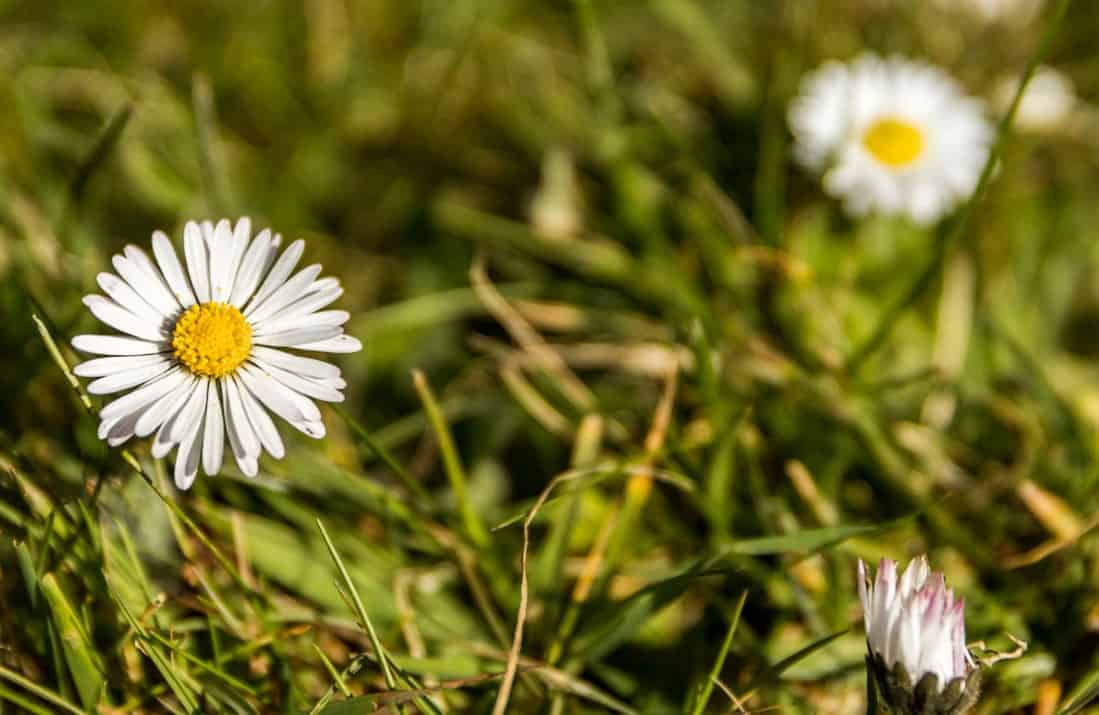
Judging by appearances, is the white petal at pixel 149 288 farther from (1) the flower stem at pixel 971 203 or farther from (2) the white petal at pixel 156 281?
(1) the flower stem at pixel 971 203

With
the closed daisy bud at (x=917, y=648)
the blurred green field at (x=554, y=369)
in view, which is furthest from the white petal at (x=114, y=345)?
the closed daisy bud at (x=917, y=648)

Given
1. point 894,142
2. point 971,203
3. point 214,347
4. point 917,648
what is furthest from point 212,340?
point 894,142

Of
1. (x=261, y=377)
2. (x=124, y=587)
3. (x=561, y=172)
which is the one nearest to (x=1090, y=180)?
(x=561, y=172)

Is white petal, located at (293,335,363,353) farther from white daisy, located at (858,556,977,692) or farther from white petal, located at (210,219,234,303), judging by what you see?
white daisy, located at (858,556,977,692)

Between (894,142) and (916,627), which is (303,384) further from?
(894,142)

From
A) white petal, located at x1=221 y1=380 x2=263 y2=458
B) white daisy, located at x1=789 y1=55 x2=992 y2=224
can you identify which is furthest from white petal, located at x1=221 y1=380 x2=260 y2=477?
white daisy, located at x1=789 y1=55 x2=992 y2=224
